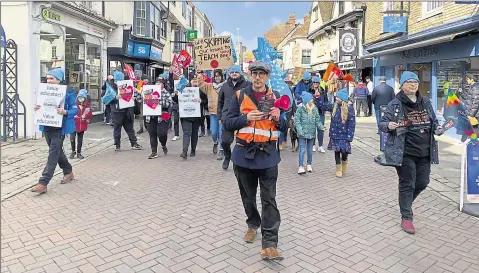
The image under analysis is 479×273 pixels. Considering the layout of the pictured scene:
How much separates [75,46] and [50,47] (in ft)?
12.1

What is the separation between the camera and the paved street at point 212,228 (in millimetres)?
4031

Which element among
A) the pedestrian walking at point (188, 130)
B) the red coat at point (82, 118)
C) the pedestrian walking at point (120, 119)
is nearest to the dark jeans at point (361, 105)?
the pedestrian walking at point (188, 130)

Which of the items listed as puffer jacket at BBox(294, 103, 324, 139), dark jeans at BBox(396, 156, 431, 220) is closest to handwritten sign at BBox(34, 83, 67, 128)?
puffer jacket at BBox(294, 103, 324, 139)

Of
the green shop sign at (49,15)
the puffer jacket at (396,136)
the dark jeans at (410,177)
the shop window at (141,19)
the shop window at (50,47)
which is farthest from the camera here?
the shop window at (141,19)

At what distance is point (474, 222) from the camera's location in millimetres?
5344

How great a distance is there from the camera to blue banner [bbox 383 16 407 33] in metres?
16.2

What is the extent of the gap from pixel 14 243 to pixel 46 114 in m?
2.46

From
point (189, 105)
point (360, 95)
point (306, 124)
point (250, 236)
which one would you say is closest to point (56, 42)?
point (189, 105)

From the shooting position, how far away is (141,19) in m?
21.8

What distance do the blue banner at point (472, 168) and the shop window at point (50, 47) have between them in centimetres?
1078

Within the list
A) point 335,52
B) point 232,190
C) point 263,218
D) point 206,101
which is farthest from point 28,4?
point 335,52

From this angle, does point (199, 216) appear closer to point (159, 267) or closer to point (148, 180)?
point (159, 267)

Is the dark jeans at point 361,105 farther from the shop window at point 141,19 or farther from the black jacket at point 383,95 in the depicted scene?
the shop window at point 141,19

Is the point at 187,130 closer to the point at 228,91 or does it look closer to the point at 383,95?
the point at 228,91
